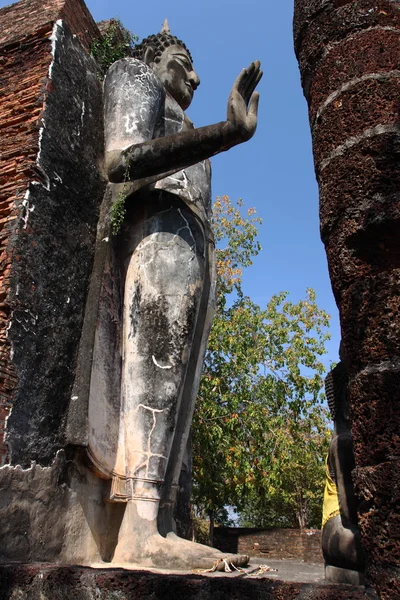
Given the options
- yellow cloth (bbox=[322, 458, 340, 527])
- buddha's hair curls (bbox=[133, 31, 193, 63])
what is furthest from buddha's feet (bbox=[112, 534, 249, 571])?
buddha's hair curls (bbox=[133, 31, 193, 63])

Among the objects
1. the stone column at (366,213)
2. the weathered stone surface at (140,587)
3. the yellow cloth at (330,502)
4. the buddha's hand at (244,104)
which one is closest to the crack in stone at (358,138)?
the stone column at (366,213)

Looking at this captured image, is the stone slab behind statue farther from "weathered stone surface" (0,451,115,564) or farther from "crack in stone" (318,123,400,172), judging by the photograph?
"crack in stone" (318,123,400,172)

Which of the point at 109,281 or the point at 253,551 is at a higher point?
the point at 109,281

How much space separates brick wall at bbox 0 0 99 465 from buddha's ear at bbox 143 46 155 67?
44 centimetres

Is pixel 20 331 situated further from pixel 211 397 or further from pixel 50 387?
pixel 211 397

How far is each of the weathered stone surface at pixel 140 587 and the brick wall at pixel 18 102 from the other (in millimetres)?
604

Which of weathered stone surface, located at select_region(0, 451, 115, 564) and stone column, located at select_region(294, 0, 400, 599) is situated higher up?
stone column, located at select_region(294, 0, 400, 599)

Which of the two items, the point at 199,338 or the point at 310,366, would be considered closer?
the point at 199,338

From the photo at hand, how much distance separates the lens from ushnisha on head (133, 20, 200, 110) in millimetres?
4828

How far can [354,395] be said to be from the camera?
2004mm

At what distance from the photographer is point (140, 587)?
6.75 feet

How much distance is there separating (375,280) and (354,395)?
15.6 inches

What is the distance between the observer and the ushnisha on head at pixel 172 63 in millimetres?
4828

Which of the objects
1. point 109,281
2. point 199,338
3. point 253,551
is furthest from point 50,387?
point 253,551
